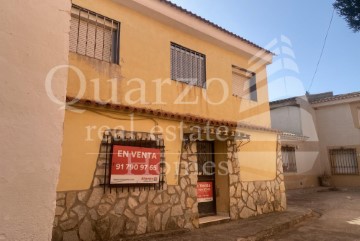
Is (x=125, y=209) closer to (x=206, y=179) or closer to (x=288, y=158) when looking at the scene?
(x=206, y=179)

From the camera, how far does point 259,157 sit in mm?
9930

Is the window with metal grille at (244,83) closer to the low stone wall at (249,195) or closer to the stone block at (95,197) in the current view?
the low stone wall at (249,195)

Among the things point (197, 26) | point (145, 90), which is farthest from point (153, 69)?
point (197, 26)

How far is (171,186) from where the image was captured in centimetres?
722

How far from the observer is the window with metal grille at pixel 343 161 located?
62.6 feet

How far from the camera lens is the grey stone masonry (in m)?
5.47

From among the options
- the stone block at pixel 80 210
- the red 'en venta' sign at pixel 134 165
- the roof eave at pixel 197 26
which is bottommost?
the stone block at pixel 80 210

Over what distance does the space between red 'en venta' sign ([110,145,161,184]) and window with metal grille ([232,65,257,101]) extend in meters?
4.36

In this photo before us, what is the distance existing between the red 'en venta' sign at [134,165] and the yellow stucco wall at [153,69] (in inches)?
48.7

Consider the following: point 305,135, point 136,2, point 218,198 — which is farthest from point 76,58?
point 305,135

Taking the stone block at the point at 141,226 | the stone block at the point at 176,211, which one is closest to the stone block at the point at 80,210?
the stone block at the point at 141,226

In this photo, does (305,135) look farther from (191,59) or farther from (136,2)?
(136,2)

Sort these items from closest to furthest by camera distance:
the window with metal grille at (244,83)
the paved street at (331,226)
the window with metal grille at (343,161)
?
the paved street at (331,226)
the window with metal grille at (244,83)
the window with metal grille at (343,161)

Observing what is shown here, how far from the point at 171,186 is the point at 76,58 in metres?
3.89
